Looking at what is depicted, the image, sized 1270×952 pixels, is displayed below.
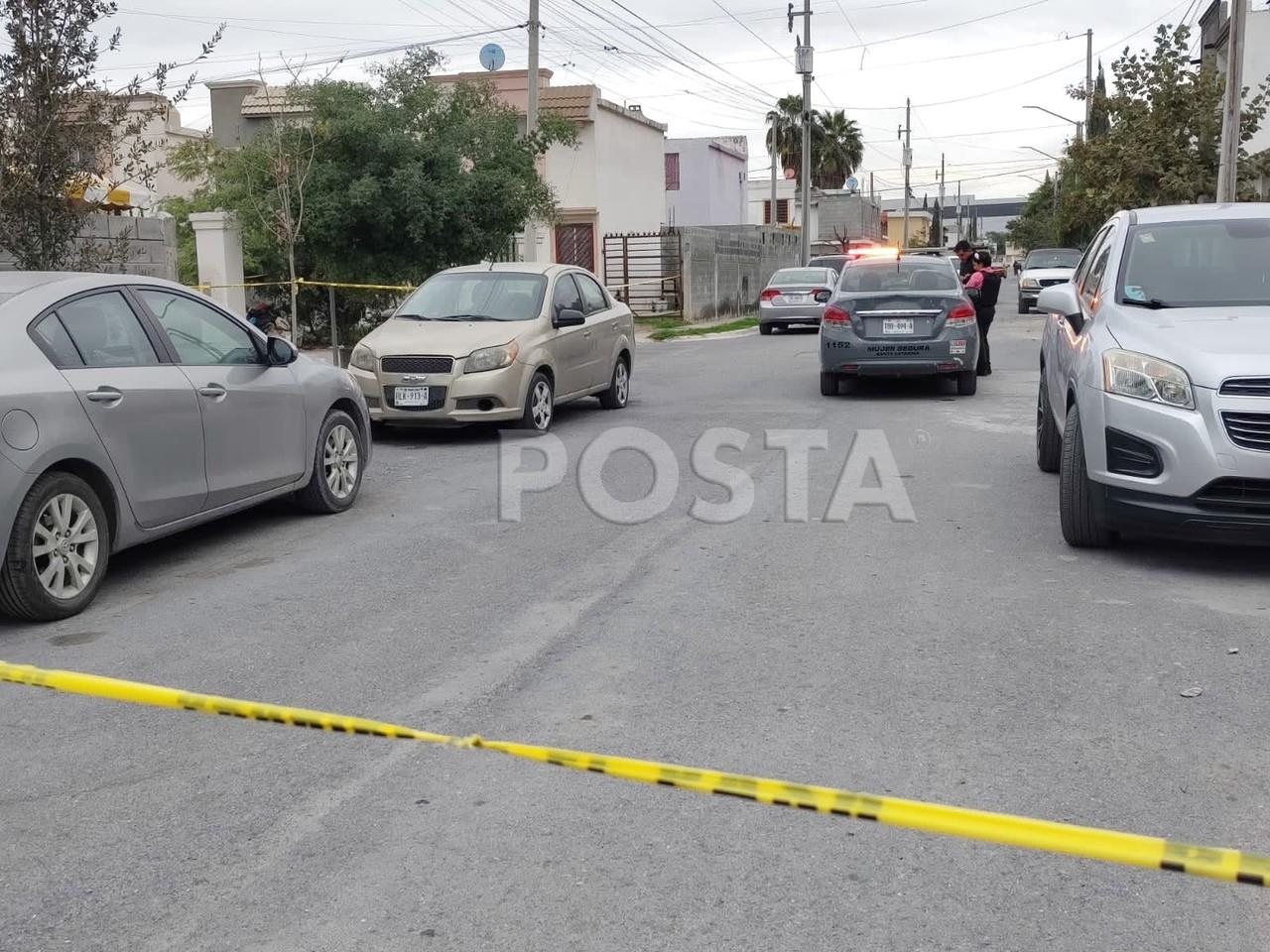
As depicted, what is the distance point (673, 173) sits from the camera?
55.3m

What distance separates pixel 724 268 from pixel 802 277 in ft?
24.6

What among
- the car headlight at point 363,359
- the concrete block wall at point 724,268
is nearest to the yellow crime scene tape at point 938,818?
the car headlight at point 363,359

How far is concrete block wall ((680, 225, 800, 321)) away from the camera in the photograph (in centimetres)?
3416

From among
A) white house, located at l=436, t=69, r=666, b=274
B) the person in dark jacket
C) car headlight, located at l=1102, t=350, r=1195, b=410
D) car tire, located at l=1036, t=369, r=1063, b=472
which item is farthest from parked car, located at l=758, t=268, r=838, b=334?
car headlight, located at l=1102, t=350, r=1195, b=410

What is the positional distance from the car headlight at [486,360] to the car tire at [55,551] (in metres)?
5.45

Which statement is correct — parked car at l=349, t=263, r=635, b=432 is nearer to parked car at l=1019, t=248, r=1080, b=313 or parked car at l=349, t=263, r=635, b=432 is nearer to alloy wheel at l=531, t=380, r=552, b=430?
alloy wheel at l=531, t=380, r=552, b=430

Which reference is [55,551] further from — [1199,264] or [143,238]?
[143,238]

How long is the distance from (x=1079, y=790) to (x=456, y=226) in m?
19.7

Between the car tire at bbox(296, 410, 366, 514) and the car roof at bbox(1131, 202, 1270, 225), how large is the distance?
5155 mm

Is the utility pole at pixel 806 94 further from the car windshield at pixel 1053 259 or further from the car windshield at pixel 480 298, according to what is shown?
the car windshield at pixel 480 298

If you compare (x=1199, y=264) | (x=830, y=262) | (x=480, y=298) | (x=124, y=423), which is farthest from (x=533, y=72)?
(x=124, y=423)

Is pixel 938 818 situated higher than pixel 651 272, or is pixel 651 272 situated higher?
pixel 651 272

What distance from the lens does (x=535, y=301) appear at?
13.0 meters

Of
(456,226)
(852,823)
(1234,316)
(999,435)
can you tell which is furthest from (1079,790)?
(456,226)
